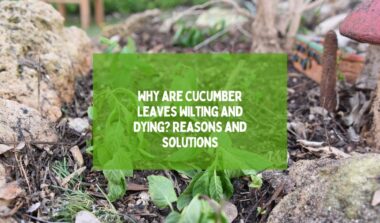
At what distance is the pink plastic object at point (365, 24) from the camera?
175 centimetres

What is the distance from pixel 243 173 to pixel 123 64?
1.11 meters

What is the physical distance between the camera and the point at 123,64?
2.56 meters

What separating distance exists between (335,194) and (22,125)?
1.10 meters

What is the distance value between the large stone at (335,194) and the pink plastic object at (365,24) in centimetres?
50

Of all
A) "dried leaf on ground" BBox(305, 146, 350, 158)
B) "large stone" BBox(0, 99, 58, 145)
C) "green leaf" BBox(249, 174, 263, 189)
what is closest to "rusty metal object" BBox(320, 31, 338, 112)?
"dried leaf on ground" BBox(305, 146, 350, 158)

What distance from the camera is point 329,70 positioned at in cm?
236

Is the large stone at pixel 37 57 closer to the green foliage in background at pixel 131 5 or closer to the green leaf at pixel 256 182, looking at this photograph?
the green leaf at pixel 256 182

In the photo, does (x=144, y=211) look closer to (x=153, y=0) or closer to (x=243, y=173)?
(x=243, y=173)

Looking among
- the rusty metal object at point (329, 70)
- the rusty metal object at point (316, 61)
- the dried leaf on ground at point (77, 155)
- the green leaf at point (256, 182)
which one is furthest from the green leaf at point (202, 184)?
the rusty metal object at point (316, 61)

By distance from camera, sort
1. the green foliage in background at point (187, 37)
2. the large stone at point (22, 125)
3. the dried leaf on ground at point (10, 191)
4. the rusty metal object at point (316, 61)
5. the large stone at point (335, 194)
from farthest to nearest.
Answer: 1. the green foliage in background at point (187, 37)
2. the rusty metal object at point (316, 61)
3. the large stone at point (22, 125)
4. the dried leaf on ground at point (10, 191)
5. the large stone at point (335, 194)

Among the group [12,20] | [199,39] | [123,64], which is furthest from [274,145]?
[199,39]

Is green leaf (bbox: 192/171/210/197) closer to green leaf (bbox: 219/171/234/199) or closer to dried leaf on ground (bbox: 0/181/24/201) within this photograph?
green leaf (bbox: 219/171/234/199)

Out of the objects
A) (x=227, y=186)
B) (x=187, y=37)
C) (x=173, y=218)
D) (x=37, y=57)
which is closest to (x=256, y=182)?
(x=227, y=186)
